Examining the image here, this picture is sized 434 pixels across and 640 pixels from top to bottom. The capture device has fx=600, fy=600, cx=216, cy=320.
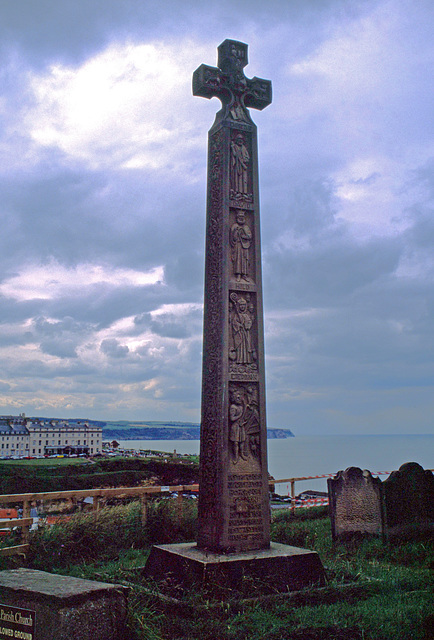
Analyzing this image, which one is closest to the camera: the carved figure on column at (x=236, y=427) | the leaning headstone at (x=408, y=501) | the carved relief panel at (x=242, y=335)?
the carved figure on column at (x=236, y=427)

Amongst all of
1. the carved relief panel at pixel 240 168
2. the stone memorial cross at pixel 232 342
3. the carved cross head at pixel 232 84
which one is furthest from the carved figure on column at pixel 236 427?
the carved cross head at pixel 232 84

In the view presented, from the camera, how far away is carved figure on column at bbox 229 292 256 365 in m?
8.59

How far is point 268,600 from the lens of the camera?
6.99m

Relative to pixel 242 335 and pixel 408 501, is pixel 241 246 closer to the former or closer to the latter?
pixel 242 335

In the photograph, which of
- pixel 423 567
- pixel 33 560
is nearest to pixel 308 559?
pixel 423 567

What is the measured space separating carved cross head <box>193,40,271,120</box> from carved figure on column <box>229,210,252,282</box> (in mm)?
1828

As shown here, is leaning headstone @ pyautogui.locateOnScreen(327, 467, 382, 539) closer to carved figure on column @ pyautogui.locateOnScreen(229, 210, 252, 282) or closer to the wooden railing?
the wooden railing

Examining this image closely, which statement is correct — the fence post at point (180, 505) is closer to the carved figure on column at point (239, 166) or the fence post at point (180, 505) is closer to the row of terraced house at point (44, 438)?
the carved figure on column at point (239, 166)

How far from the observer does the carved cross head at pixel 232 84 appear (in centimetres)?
953

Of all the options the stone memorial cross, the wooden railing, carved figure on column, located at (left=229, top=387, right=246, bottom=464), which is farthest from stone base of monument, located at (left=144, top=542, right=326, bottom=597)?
the wooden railing

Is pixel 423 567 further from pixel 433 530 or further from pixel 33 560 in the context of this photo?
pixel 33 560

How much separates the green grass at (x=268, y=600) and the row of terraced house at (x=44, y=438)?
64.4 ft

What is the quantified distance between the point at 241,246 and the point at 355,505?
6316 millimetres

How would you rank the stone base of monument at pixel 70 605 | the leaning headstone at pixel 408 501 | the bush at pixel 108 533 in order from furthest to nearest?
1. the leaning headstone at pixel 408 501
2. the bush at pixel 108 533
3. the stone base of monument at pixel 70 605
